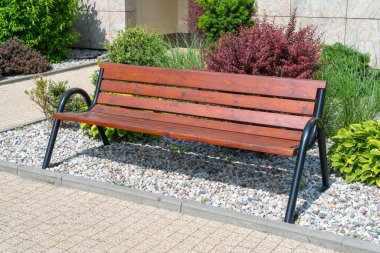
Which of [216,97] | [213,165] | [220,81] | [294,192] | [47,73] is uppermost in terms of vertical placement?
[220,81]

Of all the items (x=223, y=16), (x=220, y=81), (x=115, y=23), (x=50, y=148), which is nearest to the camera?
(x=220, y=81)

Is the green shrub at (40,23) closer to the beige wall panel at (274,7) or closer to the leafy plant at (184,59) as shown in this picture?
the beige wall panel at (274,7)

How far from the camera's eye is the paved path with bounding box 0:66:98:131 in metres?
7.81

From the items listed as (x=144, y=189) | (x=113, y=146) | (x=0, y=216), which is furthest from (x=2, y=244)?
(x=113, y=146)

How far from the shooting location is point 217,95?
208 inches

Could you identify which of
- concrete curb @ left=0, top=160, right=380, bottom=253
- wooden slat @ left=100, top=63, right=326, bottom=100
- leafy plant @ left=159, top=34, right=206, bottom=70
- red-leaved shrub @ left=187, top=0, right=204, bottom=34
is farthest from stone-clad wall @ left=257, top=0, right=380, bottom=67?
concrete curb @ left=0, top=160, right=380, bottom=253

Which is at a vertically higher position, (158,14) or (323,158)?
(158,14)

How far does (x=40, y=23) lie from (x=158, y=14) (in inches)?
157

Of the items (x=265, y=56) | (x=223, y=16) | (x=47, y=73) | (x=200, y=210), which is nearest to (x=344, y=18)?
(x=223, y=16)

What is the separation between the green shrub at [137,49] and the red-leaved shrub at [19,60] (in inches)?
122

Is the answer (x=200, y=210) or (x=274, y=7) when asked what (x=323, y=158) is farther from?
(x=274, y=7)

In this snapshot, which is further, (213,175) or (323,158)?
(213,175)

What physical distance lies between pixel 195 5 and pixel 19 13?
383 cm

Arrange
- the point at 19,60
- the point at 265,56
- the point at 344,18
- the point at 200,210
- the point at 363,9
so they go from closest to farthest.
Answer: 1. the point at 200,210
2. the point at 265,56
3. the point at 363,9
4. the point at 344,18
5. the point at 19,60
